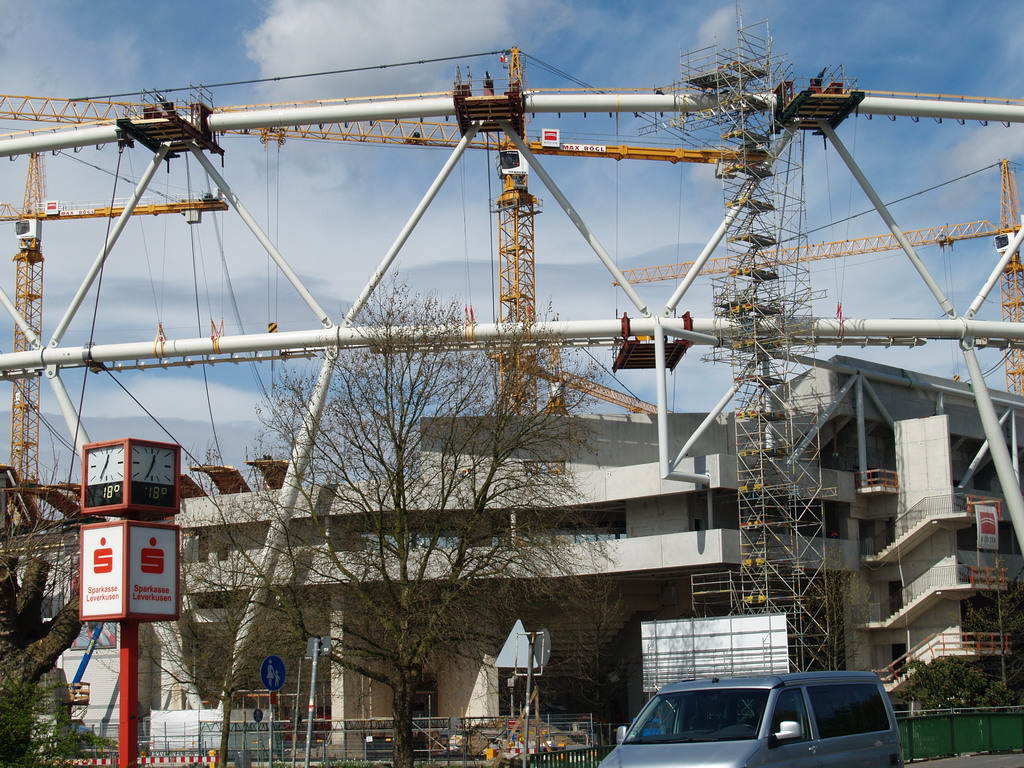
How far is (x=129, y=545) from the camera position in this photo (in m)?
17.8

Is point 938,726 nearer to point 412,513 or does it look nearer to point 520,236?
point 412,513

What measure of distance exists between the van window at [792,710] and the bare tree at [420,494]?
15772mm

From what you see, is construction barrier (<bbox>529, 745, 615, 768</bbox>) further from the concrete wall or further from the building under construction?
the concrete wall

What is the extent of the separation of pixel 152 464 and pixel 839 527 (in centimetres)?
3908

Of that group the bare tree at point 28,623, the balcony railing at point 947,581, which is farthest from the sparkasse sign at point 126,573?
the balcony railing at point 947,581

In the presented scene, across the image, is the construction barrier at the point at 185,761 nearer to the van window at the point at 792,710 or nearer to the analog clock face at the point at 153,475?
the analog clock face at the point at 153,475

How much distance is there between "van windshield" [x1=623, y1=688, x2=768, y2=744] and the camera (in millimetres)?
14148

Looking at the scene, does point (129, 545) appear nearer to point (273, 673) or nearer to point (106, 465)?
point (106, 465)

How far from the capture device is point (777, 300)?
1898 inches

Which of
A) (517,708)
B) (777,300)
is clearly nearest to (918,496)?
(777,300)

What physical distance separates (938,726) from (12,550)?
22536 mm

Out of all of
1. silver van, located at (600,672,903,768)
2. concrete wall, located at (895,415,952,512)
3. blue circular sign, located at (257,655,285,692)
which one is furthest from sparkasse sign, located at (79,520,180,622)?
concrete wall, located at (895,415,952,512)

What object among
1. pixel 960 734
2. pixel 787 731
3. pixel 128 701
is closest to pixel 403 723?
pixel 128 701

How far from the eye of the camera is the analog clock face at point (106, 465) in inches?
729
